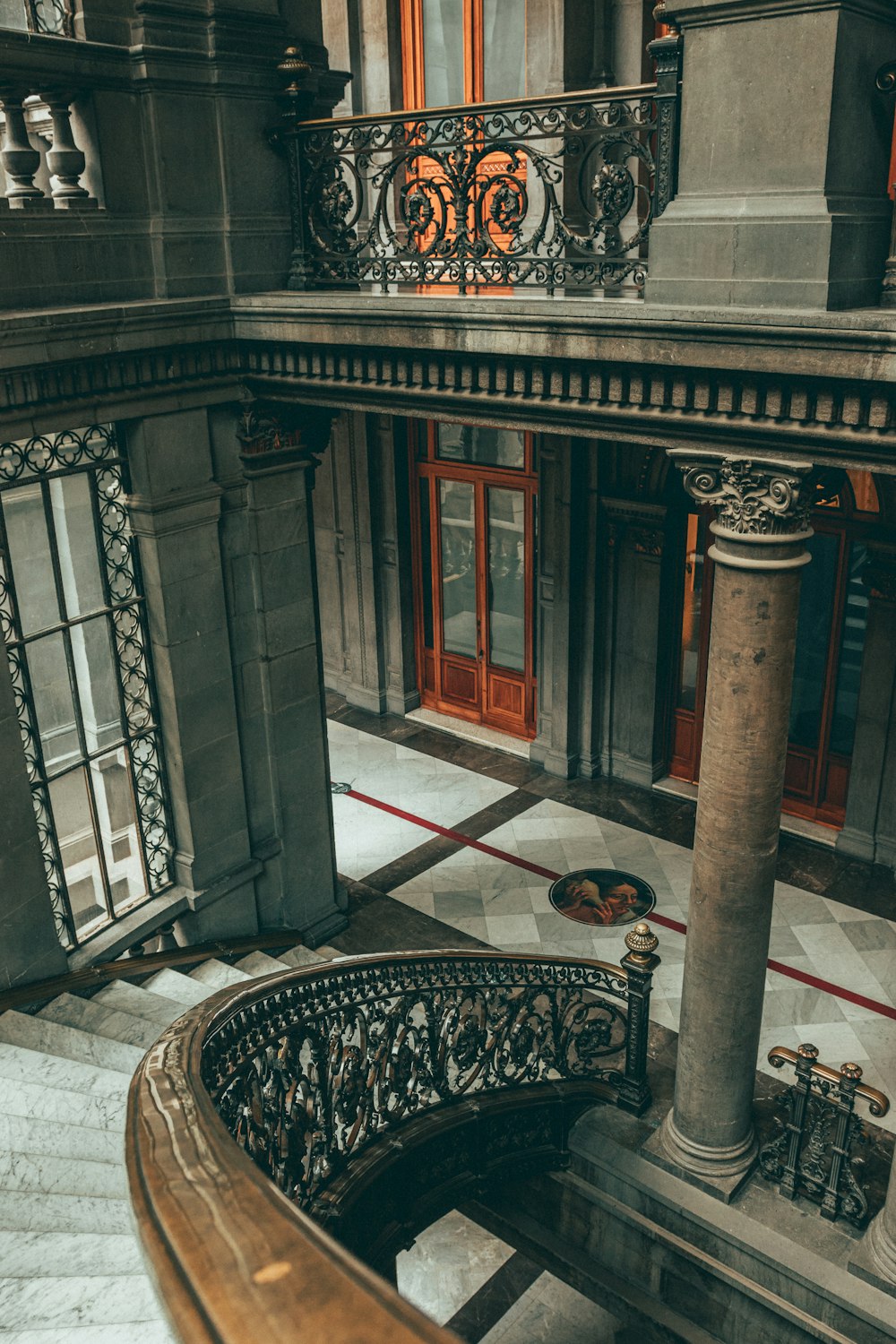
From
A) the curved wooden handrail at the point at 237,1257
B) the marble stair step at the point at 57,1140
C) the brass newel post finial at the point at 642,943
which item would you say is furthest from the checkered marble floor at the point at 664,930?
the curved wooden handrail at the point at 237,1257

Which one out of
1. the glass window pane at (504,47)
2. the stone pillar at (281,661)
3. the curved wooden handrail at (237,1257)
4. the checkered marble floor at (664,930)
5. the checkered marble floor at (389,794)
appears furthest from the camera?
the checkered marble floor at (389,794)

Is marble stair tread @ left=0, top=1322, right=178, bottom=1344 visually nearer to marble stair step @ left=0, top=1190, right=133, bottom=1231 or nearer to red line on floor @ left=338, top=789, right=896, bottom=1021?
marble stair step @ left=0, top=1190, right=133, bottom=1231

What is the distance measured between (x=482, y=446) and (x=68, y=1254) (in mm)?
8672

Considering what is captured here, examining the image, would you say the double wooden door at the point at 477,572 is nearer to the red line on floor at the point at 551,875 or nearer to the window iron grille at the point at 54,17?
the red line on floor at the point at 551,875

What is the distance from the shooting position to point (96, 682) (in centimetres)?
623

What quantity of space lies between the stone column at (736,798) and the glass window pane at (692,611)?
197 inches

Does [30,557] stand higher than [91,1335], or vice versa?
[30,557]

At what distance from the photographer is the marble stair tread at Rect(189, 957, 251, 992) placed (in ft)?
22.0

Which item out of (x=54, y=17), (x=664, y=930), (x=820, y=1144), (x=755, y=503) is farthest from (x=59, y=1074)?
(x=54, y=17)

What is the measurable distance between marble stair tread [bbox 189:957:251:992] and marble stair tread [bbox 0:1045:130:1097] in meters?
1.69

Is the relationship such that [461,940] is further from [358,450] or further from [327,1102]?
[358,450]

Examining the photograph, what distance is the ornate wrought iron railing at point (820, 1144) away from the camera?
5363 millimetres

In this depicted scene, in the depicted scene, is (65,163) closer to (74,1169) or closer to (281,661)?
(281,661)

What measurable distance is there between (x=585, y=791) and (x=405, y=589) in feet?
10.0
